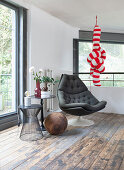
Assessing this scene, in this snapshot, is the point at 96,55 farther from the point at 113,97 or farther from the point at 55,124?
the point at 55,124

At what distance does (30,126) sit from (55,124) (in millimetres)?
670

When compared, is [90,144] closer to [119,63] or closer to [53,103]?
[53,103]

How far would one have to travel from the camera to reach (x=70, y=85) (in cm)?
418

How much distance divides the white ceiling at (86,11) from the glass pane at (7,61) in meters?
0.64

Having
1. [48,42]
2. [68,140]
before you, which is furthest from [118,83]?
[68,140]

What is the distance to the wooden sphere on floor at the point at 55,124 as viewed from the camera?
3.06 m

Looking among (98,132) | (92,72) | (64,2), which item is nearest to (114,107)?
(92,72)

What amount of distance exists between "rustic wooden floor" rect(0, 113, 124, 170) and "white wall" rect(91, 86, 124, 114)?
4.69ft

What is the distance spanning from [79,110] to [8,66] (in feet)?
5.21

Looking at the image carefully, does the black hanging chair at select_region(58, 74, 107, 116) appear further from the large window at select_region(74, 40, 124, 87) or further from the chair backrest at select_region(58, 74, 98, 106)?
the large window at select_region(74, 40, 124, 87)

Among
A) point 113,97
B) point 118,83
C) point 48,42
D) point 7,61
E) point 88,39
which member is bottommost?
point 113,97

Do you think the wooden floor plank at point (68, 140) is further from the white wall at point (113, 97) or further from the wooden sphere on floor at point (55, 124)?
the white wall at point (113, 97)

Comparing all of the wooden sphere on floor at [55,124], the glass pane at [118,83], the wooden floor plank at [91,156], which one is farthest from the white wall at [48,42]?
the wooden floor plank at [91,156]

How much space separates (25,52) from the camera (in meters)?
3.81
